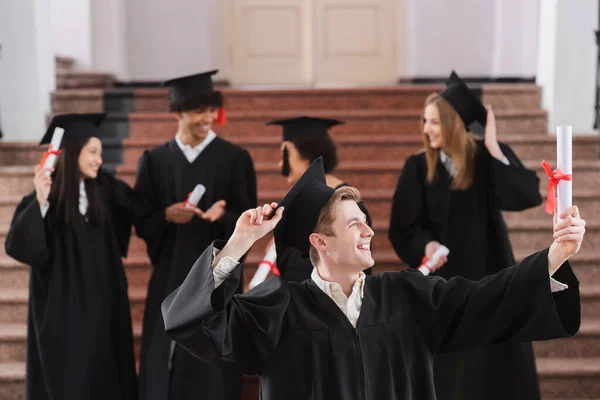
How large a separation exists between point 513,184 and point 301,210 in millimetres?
1976

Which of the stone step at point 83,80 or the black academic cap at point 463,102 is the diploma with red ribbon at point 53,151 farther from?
the stone step at point 83,80

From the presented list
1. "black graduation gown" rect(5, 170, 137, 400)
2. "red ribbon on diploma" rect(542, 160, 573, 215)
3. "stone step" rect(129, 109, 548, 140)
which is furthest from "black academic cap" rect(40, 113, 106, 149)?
"red ribbon on diploma" rect(542, 160, 573, 215)

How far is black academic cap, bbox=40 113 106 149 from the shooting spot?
446 centimetres

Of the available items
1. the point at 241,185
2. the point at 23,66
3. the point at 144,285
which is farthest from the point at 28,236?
the point at 23,66

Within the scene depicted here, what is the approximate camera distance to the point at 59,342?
14.6 feet

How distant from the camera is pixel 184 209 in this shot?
4.46m

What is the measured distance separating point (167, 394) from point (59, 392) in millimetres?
539

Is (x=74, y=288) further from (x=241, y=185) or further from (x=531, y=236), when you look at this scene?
(x=531, y=236)

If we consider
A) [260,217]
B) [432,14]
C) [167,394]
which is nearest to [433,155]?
[167,394]

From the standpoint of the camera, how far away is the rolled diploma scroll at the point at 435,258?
4.15m

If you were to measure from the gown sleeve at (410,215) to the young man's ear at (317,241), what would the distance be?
187 cm

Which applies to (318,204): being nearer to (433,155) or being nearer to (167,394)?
(433,155)

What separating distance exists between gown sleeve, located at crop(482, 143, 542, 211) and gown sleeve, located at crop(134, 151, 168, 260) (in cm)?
171

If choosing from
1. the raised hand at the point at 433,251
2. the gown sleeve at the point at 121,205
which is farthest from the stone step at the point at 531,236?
the raised hand at the point at 433,251
